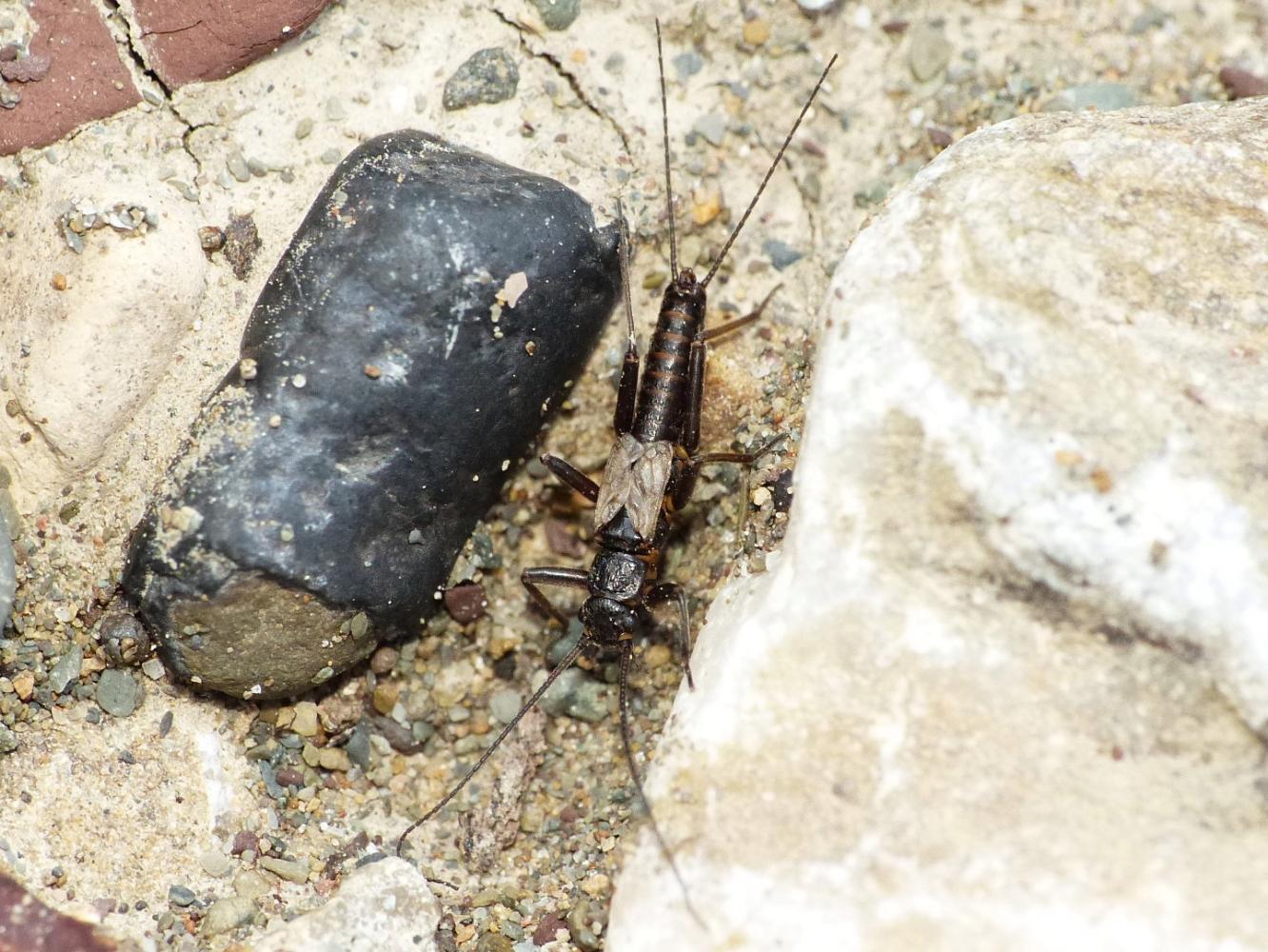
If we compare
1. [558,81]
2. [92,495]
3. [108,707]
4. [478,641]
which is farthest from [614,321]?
[108,707]

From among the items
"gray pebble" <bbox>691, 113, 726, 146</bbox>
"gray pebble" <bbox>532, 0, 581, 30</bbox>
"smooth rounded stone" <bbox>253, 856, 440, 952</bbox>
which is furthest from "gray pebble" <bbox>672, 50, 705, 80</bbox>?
"smooth rounded stone" <bbox>253, 856, 440, 952</bbox>

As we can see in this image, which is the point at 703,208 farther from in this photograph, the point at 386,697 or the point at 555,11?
the point at 386,697

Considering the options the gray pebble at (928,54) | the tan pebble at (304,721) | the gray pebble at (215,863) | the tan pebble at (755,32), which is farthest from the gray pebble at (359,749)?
the gray pebble at (928,54)

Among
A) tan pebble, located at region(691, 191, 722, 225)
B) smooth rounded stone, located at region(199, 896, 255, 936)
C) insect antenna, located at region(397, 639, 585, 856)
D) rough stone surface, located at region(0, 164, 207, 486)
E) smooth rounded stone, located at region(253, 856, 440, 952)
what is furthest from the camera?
tan pebble, located at region(691, 191, 722, 225)

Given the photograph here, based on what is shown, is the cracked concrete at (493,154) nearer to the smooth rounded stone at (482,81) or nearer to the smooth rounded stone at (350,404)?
the smooth rounded stone at (482,81)

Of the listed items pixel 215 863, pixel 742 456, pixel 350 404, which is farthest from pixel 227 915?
pixel 742 456

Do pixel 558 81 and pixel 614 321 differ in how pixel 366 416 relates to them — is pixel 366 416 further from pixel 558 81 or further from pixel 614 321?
pixel 558 81

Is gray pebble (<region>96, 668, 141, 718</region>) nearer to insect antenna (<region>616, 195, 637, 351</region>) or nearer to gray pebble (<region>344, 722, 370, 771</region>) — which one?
gray pebble (<region>344, 722, 370, 771</region>)

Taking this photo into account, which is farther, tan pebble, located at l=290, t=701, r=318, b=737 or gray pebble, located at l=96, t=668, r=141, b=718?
tan pebble, located at l=290, t=701, r=318, b=737
